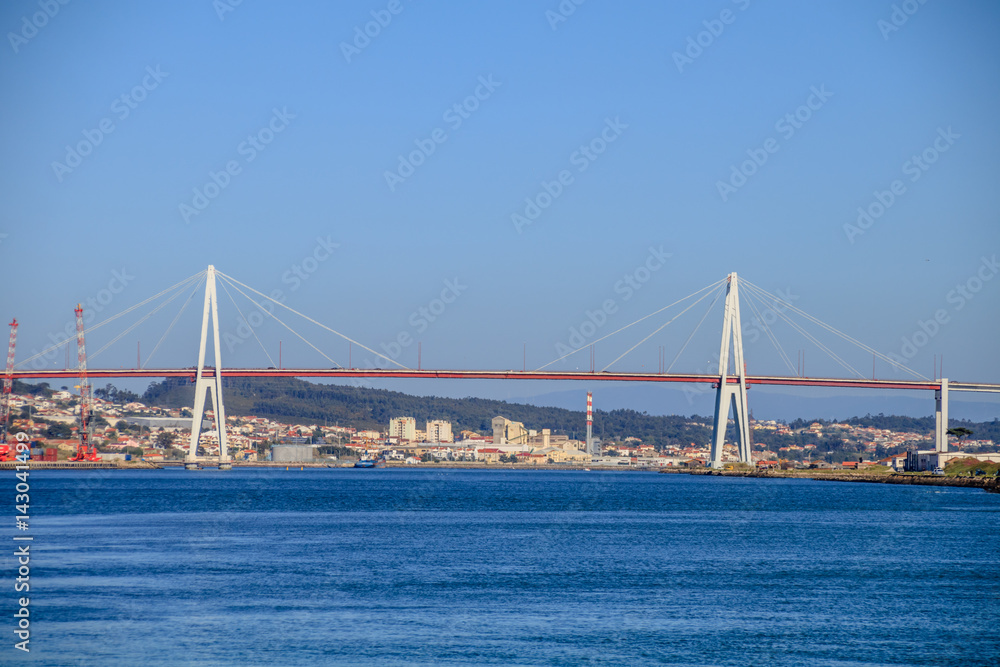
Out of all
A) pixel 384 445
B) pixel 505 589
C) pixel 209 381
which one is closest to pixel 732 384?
pixel 209 381

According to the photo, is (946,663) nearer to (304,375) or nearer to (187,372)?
(304,375)

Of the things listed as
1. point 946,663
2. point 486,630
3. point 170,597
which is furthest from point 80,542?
point 946,663

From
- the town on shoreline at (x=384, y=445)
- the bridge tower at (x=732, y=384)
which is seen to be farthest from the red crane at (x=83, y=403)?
the bridge tower at (x=732, y=384)

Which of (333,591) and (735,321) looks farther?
(735,321)

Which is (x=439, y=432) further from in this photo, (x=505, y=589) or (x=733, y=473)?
(x=505, y=589)

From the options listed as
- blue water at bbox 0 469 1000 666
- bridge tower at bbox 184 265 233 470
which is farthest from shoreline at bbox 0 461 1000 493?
blue water at bbox 0 469 1000 666

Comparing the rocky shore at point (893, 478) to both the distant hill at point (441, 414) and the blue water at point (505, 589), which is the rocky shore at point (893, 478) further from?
the distant hill at point (441, 414)
